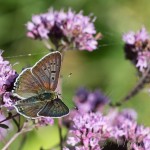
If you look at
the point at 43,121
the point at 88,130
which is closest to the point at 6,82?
the point at 43,121

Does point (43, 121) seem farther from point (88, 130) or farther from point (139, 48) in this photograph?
point (139, 48)

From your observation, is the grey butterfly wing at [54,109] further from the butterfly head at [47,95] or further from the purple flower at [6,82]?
the purple flower at [6,82]

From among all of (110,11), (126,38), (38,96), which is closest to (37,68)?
(38,96)

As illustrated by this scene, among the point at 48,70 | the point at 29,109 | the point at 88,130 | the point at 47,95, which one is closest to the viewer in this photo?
the point at 29,109

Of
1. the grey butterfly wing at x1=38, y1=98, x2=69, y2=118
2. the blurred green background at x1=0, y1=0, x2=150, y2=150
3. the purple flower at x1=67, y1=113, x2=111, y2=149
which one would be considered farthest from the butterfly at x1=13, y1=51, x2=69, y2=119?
the blurred green background at x1=0, y1=0, x2=150, y2=150

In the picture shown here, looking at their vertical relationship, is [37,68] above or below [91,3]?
below

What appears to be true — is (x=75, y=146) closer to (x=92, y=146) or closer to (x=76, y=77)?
(x=92, y=146)
